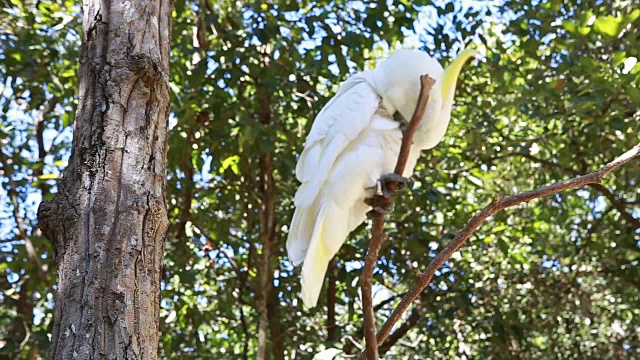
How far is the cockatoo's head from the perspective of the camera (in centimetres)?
178

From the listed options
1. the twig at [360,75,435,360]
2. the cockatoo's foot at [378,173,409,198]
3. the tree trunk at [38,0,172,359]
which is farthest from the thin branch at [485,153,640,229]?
the tree trunk at [38,0,172,359]

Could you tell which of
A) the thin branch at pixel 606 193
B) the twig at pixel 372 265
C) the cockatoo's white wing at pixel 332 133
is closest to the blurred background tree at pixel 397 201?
the thin branch at pixel 606 193

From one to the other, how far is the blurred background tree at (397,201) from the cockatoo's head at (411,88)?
1023mm

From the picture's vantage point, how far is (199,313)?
10.9ft

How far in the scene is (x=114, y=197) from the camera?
1205 mm

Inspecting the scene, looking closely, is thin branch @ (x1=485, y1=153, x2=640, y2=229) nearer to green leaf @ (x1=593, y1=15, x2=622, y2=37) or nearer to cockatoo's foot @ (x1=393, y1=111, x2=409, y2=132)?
green leaf @ (x1=593, y1=15, x2=622, y2=37)

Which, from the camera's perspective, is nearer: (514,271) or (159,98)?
(159,98)

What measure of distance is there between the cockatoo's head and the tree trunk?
2.03 ft

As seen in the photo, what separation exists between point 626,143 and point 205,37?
184cm

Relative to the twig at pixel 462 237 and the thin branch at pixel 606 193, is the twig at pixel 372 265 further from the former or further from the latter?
the thin branch at pixel 606 193

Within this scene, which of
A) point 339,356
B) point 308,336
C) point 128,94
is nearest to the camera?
point 128,94

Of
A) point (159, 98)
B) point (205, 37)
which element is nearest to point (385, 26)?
point (205, 37)

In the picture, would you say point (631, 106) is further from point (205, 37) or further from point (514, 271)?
point (205, 37)

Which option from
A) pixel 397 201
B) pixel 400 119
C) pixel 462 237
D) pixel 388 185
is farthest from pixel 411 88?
pixel 397 201
